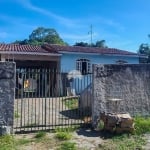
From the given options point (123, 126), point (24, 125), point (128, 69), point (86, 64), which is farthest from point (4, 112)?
point (86, 64)

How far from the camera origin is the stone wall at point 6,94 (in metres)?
8.72

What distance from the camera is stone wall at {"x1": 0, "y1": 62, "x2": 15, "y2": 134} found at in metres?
8.72

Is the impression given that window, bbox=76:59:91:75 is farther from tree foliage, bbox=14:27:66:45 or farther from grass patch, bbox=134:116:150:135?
tree foliage, bbox=14:27:66:45

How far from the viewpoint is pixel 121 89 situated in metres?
10.5

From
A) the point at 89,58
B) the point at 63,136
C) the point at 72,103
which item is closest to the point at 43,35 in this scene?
the point at 89,58

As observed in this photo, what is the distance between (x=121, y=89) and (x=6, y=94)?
3998 millimetres

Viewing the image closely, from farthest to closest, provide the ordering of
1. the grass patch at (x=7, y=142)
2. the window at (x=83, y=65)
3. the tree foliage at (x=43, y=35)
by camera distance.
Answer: the tree foliage at (x=43, y=35) < the window at (x=83, y=65) < the grass patch at (x=7, y=142)

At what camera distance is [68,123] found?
10031mm

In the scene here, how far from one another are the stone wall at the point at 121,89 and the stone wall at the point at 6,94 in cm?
265

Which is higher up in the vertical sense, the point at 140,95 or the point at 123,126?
the point at 140,95

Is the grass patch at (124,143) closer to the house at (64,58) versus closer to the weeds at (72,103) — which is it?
the weeds at (72,103)

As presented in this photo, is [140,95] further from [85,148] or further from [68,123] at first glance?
[85,148]

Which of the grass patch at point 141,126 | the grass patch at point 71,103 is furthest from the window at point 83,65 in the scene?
the grass patch at point 141,126

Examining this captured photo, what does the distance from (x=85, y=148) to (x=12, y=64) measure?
10.4ft
